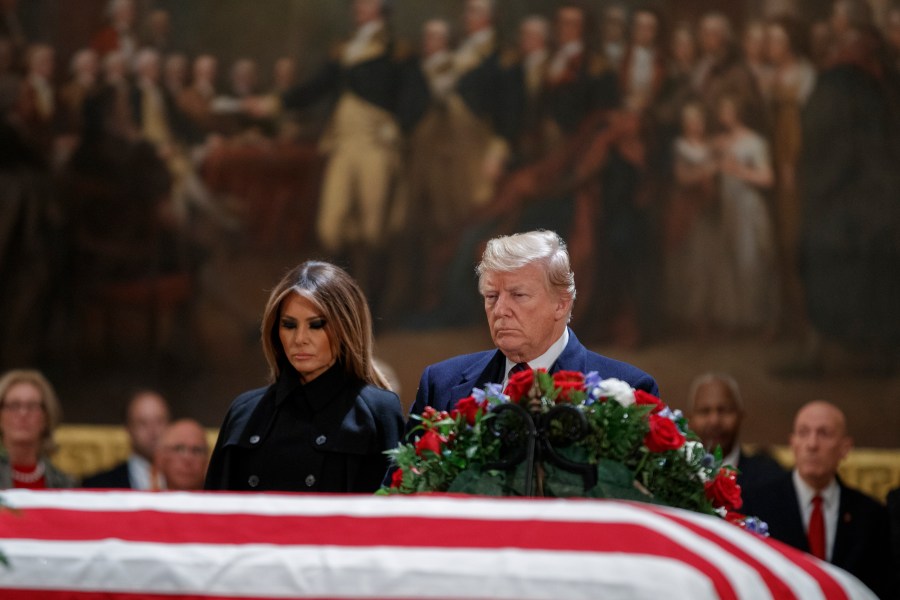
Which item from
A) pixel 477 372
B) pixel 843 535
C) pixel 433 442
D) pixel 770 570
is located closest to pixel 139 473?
pixel 843 535

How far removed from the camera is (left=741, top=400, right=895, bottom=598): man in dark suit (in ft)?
24.7

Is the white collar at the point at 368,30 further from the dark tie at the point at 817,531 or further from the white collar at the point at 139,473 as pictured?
the dark tie at the point at 817,531

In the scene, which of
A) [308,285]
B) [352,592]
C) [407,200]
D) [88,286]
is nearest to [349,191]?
[407,200]

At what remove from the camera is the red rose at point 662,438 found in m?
3.57

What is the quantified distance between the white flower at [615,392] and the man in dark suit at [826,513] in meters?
4.22

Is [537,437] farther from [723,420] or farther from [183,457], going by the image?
[723,420]

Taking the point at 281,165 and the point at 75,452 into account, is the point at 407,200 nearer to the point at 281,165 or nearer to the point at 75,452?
the point at 281,165

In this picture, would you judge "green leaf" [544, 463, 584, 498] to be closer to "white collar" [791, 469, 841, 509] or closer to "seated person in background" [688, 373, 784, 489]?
"white collar" [791, 469, 841, 509]

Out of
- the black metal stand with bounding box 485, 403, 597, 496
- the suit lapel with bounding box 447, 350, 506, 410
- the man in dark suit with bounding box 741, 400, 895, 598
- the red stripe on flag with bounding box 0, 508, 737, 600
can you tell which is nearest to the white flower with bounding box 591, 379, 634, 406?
the black metal stand with bounding box 485, 403, 597, 496

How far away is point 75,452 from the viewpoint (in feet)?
39.6

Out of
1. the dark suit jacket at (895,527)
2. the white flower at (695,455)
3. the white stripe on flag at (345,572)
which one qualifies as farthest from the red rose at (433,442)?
the dark suit jacket at (895,527)

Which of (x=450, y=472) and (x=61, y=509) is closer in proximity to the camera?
(x=61, y=509)

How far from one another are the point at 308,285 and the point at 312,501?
1.82 meters

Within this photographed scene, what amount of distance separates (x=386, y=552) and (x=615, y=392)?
988mm
